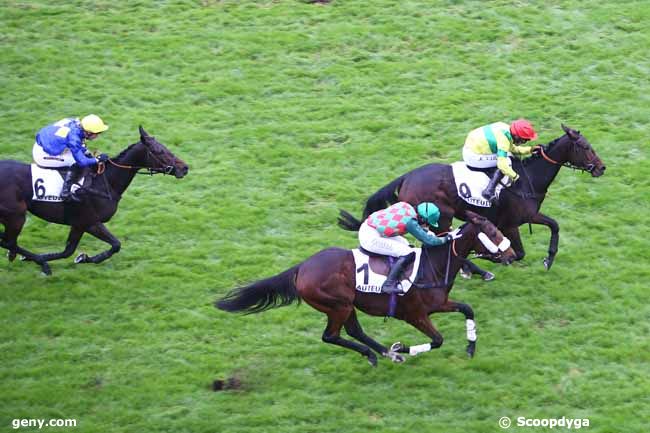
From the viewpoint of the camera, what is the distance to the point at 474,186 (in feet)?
34.8

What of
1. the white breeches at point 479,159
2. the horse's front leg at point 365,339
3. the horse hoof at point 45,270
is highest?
the white breeches at point 479,159

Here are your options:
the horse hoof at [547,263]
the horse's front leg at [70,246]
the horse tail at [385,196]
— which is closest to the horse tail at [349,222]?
the horse tail at [385,196]

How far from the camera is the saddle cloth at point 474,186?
1060cm

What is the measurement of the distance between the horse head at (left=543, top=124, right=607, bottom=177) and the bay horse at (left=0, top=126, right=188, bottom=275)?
4039 mm

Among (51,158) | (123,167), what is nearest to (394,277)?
(123,167)

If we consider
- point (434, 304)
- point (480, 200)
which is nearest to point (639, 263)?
point (480, 200)

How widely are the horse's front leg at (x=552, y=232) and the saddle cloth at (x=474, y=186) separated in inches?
24.7

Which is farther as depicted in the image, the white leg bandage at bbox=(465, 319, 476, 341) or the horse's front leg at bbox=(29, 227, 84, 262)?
the horse's front leg at bbox=(29, 227, 84, 262)

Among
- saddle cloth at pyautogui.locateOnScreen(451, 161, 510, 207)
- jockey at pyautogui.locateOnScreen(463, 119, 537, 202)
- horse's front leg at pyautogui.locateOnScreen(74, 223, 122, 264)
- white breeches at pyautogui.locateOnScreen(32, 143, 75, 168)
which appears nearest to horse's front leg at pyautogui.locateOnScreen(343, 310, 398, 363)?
saddle cloth at pyautogui.locateOnScreen(451, 161, 510, 207)

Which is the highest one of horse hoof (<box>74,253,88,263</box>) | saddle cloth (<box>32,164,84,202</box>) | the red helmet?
the red helmet

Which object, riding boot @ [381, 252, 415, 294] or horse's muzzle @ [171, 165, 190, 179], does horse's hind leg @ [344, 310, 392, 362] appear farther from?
horse's muzzle @ [171, 165, 190, 179]

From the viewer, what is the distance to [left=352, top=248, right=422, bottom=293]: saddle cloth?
926 cm

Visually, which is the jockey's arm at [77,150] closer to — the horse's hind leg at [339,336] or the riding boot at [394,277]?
the horse's hind leg at [339,336]

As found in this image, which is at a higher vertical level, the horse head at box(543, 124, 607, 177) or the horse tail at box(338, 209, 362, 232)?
the horse head at box(543, 124, 607, 177)
